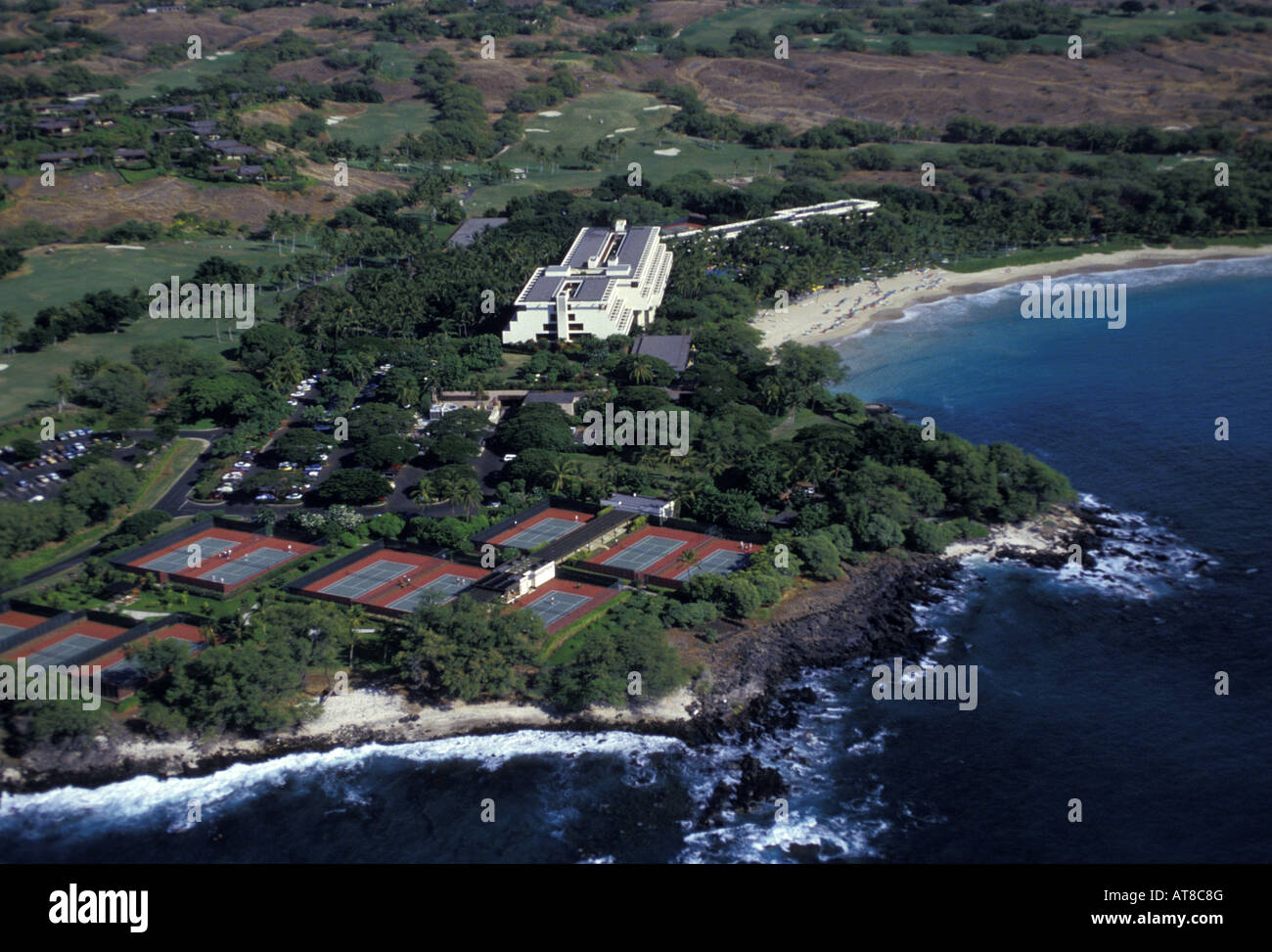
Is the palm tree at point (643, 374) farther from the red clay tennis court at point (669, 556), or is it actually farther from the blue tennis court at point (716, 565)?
the blue tennis court at point (716, 565)

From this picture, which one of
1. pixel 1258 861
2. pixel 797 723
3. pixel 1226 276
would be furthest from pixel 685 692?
pixel 1226 276

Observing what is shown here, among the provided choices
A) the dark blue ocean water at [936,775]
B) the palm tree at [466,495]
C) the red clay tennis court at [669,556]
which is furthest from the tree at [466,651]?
the palm tree at [466,495]

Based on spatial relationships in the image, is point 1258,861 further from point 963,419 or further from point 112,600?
point 112,600

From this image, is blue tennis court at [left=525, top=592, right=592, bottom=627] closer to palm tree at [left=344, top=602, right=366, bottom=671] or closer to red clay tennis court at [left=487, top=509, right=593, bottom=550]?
red clay tennis court at [left=487, top=509, right=593, bottom=550]

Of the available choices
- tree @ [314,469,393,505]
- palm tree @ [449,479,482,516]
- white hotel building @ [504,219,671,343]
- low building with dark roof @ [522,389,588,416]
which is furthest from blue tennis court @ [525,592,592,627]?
white hotel building @ [504,219,671,343]

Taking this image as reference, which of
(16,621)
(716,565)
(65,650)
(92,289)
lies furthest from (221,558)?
(92,289)

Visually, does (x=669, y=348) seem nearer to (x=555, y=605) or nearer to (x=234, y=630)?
(x=555, y=605)
